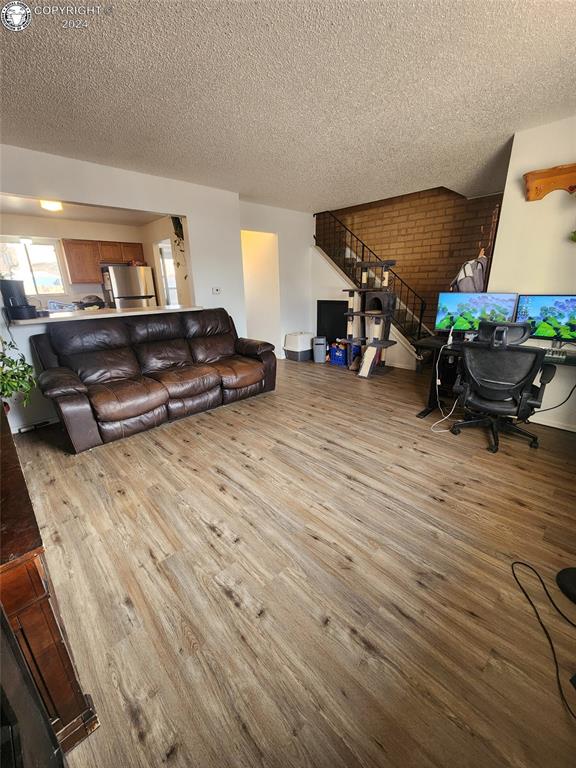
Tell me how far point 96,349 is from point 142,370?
49cm

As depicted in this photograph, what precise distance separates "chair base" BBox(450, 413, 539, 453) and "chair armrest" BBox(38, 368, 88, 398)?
3368 millimetres

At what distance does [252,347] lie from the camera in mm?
3953

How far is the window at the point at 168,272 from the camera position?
5.71 metres

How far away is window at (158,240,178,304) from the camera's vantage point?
5707 mm

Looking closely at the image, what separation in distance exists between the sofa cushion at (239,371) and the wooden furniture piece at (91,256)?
151 inches

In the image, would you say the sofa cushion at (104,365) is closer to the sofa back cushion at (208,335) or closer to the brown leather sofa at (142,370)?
the brown leather sofa at (142,370)

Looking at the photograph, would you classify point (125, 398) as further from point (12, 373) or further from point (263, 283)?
point (263, 283)

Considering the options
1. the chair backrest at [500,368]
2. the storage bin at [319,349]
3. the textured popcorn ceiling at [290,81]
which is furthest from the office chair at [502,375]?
the storage bin at [319,349]

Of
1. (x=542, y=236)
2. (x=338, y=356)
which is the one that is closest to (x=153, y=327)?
(x=338, y=356)

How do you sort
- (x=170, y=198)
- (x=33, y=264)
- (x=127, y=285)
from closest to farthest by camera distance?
(x=170, y=198)
(x=33, y=264)
(x=127, y=285)

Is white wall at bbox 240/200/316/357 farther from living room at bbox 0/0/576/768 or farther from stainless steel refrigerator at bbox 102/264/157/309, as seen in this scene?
stainless steel refrigerator at bbox 102/264/157/309

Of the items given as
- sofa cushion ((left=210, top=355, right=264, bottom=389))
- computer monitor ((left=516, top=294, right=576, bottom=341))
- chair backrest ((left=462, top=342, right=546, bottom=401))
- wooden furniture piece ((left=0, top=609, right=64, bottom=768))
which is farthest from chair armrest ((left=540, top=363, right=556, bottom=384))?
wooden furniture piece ((left=0, top=609, right=64, bottom=768))

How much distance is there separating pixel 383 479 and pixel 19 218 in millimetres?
6594

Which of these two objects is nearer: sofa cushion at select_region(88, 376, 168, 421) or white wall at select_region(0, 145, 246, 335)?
sofa cushion at select_region(88, 376, 168, 421)
